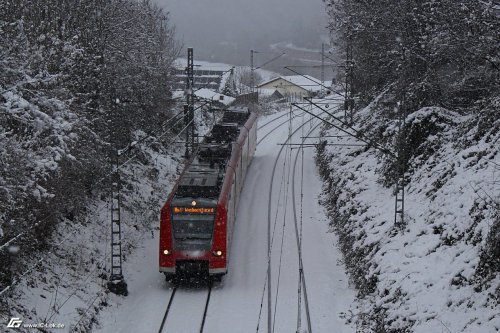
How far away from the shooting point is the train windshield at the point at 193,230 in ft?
57.7

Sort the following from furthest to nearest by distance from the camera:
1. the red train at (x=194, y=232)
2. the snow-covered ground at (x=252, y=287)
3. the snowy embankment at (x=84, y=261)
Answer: the red train at (x=194, y=232), the snow-covered ground at (x=252, y=287), the snowy embankment at (x=84, y=261)

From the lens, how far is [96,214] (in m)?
22.0

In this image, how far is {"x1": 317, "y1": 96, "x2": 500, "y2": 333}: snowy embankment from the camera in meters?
12.5

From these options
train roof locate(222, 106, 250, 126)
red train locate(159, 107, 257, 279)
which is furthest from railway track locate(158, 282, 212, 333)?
train roof locate(222, 106, 250, 126)

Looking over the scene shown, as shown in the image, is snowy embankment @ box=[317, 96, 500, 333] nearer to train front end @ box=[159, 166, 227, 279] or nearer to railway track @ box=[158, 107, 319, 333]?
railway track @ box=[158, 107, 319, 333]

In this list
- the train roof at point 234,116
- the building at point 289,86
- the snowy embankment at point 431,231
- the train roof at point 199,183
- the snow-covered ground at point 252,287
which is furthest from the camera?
the building at point 289,86

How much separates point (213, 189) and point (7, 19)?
8.23 metres

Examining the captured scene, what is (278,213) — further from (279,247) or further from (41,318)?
(41,318)

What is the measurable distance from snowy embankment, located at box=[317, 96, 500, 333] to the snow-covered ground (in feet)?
2.61

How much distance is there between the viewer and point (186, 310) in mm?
16516

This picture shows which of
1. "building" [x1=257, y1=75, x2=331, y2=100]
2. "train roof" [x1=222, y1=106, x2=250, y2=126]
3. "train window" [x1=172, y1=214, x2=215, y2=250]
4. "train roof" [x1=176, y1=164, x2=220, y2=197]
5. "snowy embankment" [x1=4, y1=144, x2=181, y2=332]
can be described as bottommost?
"snowy embankment" [x1=4, y1=144, x2=181, y2=332]

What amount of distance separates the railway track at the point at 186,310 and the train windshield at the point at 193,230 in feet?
4.89

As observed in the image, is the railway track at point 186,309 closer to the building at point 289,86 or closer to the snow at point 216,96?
the snow at point 216,96

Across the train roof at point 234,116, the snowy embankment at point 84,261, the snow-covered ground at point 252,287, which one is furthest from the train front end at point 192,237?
the train roof at point 234,116
